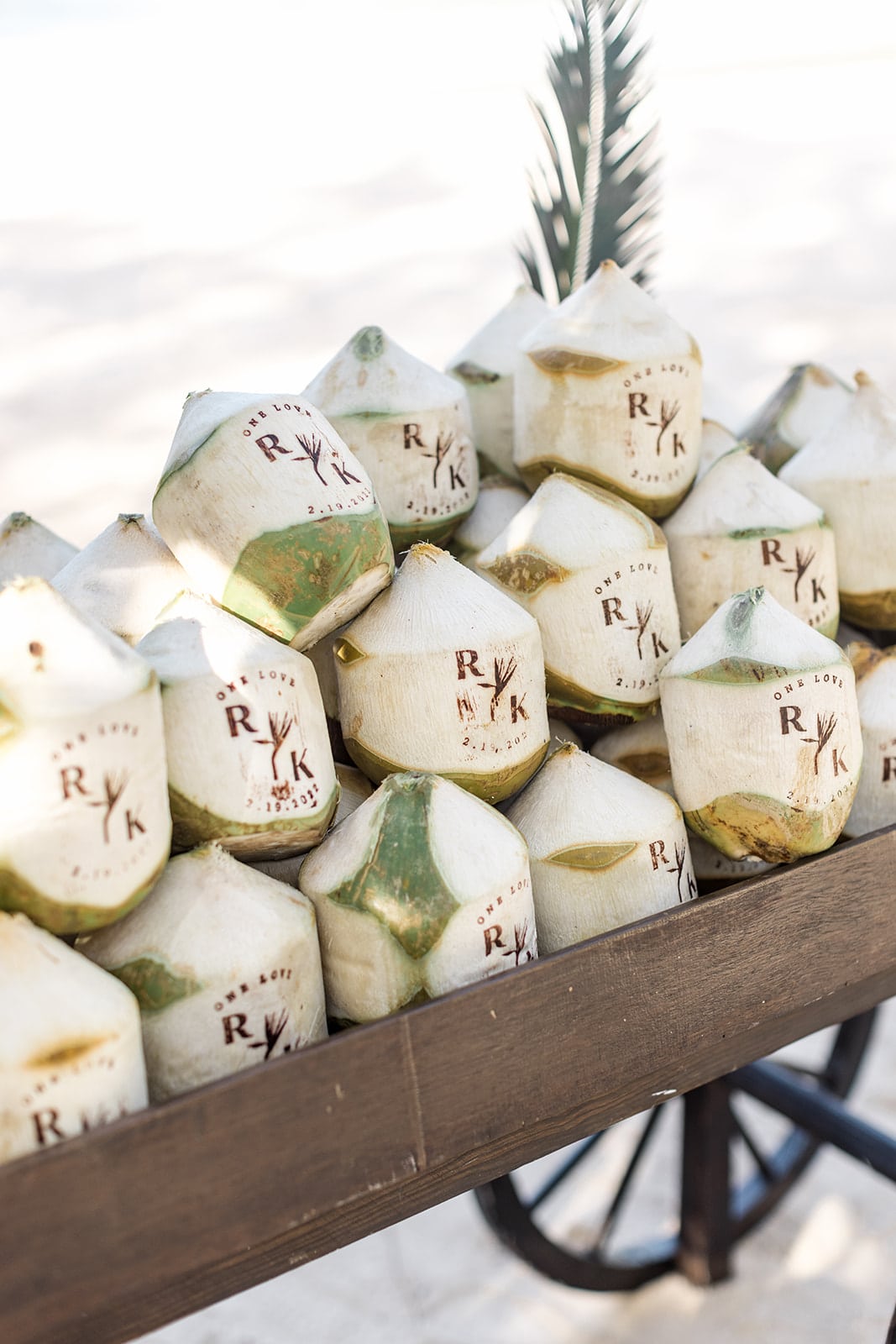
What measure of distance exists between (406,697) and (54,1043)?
0.29m

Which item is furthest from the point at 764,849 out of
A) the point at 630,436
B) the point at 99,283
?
the point at 99,283

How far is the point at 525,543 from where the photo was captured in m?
0.83

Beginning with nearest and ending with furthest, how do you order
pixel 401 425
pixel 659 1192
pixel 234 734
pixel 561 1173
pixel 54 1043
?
1. pixel 54 1043
2. pixel 234 734
3. pixel 401 425
4. pixel 561 1173
5. pixel 659 1192

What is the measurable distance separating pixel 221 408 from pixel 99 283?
2016mm

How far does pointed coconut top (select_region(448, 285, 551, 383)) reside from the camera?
3.34 ft

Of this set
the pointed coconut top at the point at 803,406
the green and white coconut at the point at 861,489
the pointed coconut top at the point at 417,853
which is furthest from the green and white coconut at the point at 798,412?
the pointed coconut top at the point at 417,853

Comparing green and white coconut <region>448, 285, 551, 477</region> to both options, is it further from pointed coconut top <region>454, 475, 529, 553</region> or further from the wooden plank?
the wooden plank

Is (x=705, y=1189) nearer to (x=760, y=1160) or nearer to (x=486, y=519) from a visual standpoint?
(x=760, y=1160)

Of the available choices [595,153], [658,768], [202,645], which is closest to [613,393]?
[658,768]

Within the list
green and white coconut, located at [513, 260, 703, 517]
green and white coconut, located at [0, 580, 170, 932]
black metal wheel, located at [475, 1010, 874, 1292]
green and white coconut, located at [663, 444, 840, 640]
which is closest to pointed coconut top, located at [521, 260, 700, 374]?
green and white coconut, located at [513, 260, 703, 517]

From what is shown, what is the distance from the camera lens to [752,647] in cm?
75

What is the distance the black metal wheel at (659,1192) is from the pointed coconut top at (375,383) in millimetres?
905

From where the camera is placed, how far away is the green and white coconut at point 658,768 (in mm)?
854

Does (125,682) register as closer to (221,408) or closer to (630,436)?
(221,408)
